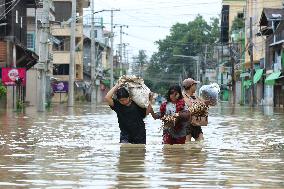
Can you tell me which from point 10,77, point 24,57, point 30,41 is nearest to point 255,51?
point 30,41

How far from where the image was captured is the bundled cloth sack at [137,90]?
14.8m

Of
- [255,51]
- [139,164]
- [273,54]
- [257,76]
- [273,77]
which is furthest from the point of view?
[255,51]

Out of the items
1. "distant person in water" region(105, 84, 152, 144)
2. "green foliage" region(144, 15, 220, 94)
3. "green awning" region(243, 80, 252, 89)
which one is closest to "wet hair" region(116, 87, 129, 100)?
"distant person in water" region(105, 84, 152, 144)

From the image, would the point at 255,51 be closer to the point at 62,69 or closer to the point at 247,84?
the point at 247,84

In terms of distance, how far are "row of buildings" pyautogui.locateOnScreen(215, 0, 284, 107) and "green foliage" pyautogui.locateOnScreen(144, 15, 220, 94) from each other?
30233 mm

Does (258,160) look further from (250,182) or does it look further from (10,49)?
(10,49)

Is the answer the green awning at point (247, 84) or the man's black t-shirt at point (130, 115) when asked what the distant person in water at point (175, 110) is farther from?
the green awning at point (247, 84)

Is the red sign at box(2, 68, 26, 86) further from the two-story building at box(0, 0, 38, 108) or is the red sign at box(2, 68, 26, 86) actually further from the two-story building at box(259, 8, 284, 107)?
the two-story building at box(259, 8, 284, 107)

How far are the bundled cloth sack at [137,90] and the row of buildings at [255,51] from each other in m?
62.0

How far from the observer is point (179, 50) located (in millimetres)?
180000

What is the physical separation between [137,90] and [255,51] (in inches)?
3405

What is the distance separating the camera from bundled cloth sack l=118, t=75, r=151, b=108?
1477 centimetres

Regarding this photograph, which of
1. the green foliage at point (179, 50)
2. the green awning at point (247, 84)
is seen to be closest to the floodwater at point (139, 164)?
the green awning at point (247, 84)

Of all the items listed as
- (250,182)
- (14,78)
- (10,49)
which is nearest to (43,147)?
(250,182)
